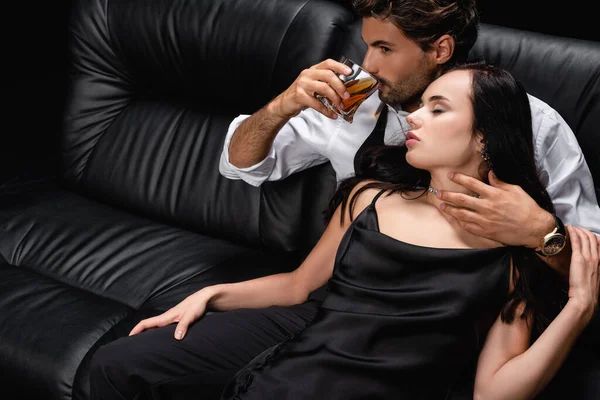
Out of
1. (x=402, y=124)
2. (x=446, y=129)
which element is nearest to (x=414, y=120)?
(x=446, y=129)

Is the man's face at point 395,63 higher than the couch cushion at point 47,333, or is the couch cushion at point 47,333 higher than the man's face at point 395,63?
the man's face at point 395,63

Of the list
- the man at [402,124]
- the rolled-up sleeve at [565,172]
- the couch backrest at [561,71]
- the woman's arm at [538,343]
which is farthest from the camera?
the couch backrest at [561,71]

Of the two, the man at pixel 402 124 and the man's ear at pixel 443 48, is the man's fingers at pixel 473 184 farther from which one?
the man's ear at pixel 443 48

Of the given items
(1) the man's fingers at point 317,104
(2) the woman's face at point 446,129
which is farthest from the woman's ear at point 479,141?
(1) the man's fingers at point 317,104

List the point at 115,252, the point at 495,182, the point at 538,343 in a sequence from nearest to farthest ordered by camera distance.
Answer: the point at 538,343 → the point at 495,182 → the point at 115,252

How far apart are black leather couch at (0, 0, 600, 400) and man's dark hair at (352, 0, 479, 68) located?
0.57ft

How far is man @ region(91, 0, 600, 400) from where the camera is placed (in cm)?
151

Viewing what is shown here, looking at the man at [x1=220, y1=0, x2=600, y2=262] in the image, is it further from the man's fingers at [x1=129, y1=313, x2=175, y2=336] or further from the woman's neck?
the man's fingers at [x1=129, y1=313, x2=175, y2=336]

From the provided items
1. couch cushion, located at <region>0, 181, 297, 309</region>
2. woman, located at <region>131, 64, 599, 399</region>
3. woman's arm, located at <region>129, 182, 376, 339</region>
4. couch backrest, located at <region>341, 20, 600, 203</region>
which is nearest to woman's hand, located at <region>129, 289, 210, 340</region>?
woman's arm, located at <region>129, 182, 376, 339</region>

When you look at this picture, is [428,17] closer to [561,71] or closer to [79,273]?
[561,71]

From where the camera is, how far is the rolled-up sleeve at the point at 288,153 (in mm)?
1985

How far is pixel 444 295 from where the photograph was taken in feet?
4.81

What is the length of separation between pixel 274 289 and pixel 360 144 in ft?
1.45

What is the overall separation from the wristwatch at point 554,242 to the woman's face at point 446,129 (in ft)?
0.67
